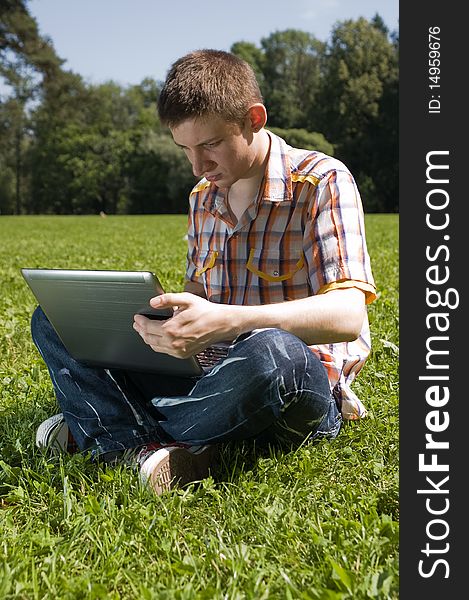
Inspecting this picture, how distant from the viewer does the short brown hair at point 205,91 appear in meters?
2.47

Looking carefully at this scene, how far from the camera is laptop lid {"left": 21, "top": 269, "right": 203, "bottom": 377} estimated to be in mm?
2279

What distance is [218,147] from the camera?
2.57m

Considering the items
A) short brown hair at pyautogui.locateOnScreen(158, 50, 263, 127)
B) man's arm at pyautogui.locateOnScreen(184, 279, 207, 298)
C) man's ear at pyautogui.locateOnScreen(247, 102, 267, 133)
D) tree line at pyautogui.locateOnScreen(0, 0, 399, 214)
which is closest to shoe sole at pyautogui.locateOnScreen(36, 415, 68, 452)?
man's arm at pyautogui.locateOnScreen(184, 279, 207, 298)

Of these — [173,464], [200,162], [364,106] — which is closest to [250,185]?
[200,162]

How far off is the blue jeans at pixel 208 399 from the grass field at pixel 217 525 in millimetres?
127

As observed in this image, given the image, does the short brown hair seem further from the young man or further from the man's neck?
the man's neck

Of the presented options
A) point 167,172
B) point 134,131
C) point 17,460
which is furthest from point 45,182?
point 17,460

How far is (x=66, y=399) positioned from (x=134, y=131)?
58.6m

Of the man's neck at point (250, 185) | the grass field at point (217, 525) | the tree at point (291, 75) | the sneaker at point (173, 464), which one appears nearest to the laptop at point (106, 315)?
the sneaker at point (173, 464)

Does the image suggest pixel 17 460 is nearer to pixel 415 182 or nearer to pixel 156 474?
pixel 156 474

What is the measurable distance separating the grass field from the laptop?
360mm

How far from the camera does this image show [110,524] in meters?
2.25

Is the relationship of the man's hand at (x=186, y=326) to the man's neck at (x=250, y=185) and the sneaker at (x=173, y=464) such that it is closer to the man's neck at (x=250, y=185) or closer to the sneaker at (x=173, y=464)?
the sneaker at (x=173, y=464)

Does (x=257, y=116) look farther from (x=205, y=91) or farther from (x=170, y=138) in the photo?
(x=170, y=138)
